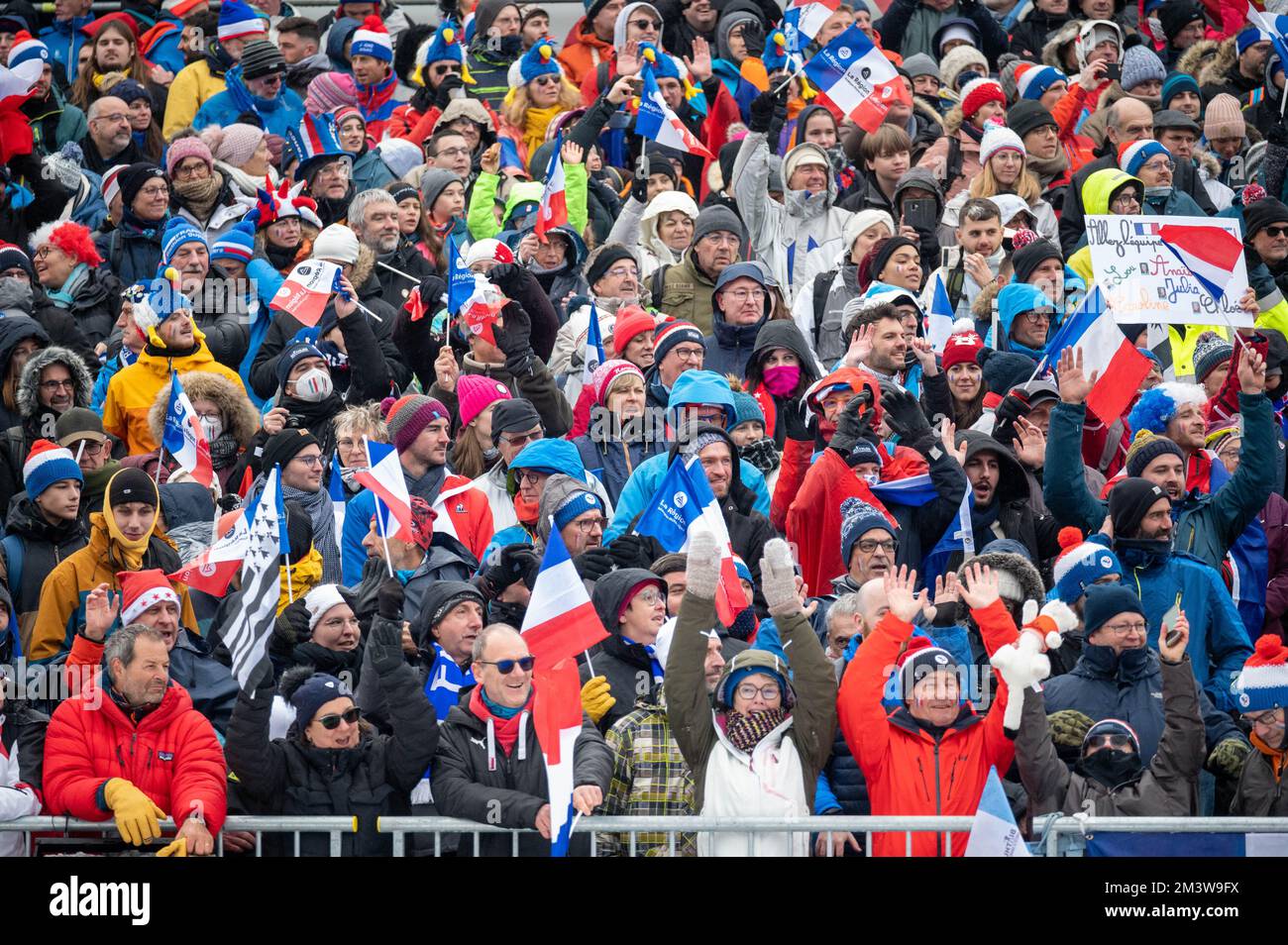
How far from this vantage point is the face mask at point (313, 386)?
40.7 feet

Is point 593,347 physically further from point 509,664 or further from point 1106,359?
point 509,664

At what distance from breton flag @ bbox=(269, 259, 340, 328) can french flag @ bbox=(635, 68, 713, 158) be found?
2.89 meters

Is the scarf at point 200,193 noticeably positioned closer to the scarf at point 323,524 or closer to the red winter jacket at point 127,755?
the scarf at point 323,524

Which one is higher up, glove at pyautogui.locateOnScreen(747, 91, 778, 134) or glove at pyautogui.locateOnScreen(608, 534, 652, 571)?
glove at pyautogui.locateOnScreen(747, 91, 778, 134)

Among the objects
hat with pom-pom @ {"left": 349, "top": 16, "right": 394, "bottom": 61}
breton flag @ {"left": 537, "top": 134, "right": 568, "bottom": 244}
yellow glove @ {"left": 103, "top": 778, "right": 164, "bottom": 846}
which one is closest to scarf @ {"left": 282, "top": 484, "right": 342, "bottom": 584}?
yellow glove @ {"left": 103, "top": 778, "right": 164, "bottom": 846}

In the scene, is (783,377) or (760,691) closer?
(760,691)

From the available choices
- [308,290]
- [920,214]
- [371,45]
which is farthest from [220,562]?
[371,45]

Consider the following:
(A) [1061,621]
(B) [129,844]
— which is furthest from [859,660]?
(B) [129,844]

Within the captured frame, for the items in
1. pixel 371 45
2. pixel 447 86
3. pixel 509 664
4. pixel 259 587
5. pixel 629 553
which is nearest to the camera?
pixel 509 664

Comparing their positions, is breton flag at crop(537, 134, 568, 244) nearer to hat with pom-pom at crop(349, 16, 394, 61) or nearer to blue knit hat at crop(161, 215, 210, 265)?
blue knit hat at crop(161, 215, 210, 265)

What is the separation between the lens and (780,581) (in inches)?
369

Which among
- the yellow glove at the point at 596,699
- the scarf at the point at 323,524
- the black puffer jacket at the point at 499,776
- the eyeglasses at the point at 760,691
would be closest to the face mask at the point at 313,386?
the scarf at the point at 323,524

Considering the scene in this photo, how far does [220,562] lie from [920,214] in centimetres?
554

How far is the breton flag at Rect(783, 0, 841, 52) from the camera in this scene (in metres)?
16.2
